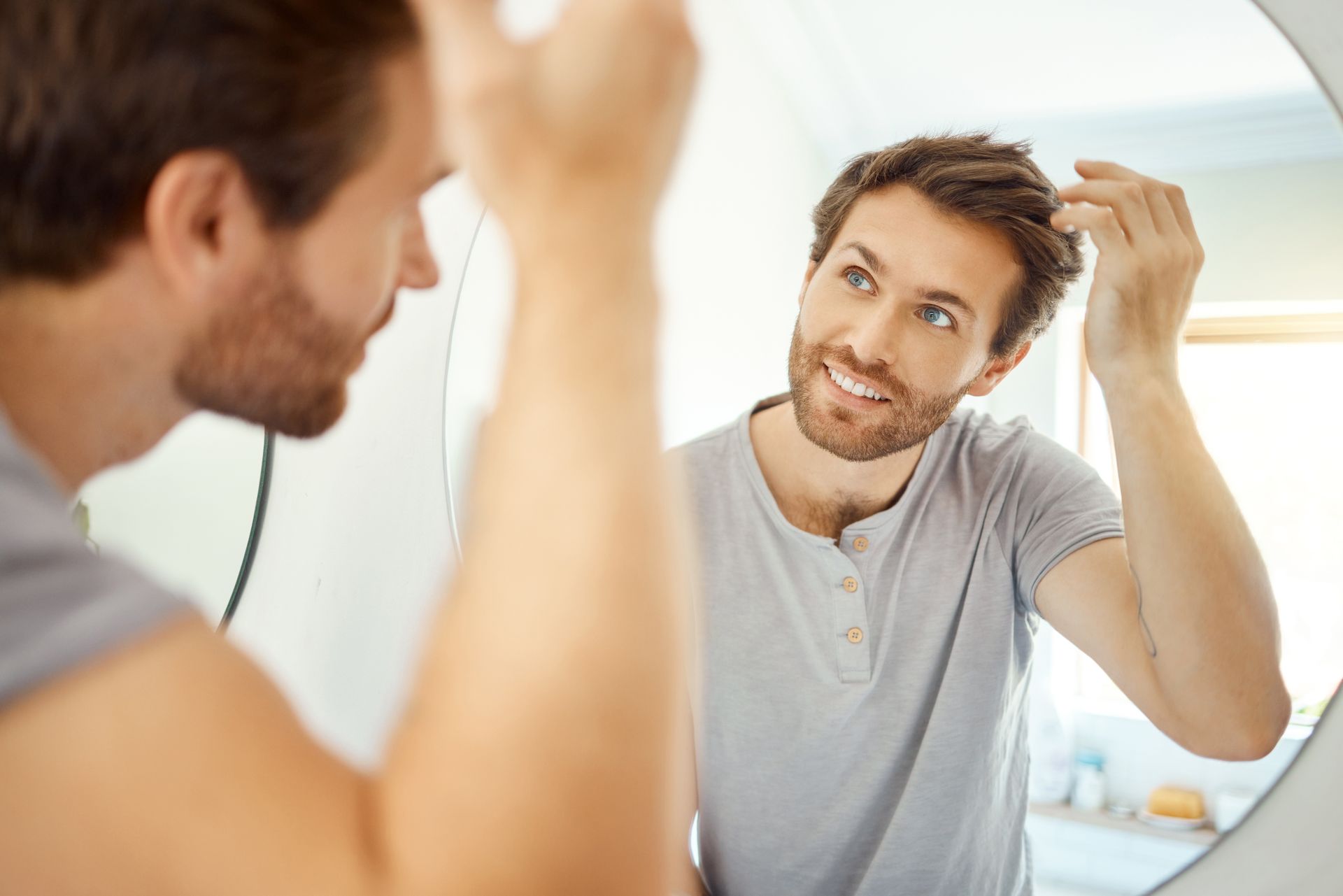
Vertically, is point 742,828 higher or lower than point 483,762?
lower

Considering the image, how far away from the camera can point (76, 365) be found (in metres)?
0.35

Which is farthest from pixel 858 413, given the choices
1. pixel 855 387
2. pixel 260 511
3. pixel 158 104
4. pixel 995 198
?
Result: pixel 260 511

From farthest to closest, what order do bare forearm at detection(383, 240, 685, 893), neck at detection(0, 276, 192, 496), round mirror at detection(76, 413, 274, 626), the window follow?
1. round mirror at detection(76, 413, 274, 626)
2. the window
3. neck at detection(0, 276, 192, 496)
4. bare forearm at detection(383, 240, 685, 893)

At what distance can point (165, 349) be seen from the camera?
35cm

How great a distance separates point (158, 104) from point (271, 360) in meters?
0.10

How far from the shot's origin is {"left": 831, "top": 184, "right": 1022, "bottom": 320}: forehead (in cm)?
46

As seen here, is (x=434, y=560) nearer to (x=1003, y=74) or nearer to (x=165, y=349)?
(x=165, y=349)

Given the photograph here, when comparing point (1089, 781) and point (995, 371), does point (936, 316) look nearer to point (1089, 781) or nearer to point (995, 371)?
point (995, 371)

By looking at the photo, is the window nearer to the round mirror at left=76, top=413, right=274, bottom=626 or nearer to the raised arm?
the raised arm

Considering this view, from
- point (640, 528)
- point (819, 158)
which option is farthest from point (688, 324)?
point (640, 528)

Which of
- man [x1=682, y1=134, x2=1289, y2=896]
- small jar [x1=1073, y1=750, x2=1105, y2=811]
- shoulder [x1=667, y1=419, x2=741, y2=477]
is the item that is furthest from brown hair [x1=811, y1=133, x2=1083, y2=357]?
small jar [x1=1073, y1=750, x2=1105, y2=811]

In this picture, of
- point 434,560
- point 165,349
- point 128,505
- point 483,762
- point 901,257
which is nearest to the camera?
point 483,762

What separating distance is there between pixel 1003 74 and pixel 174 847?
0.53 m

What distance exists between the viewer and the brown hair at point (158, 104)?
12.6 inches
